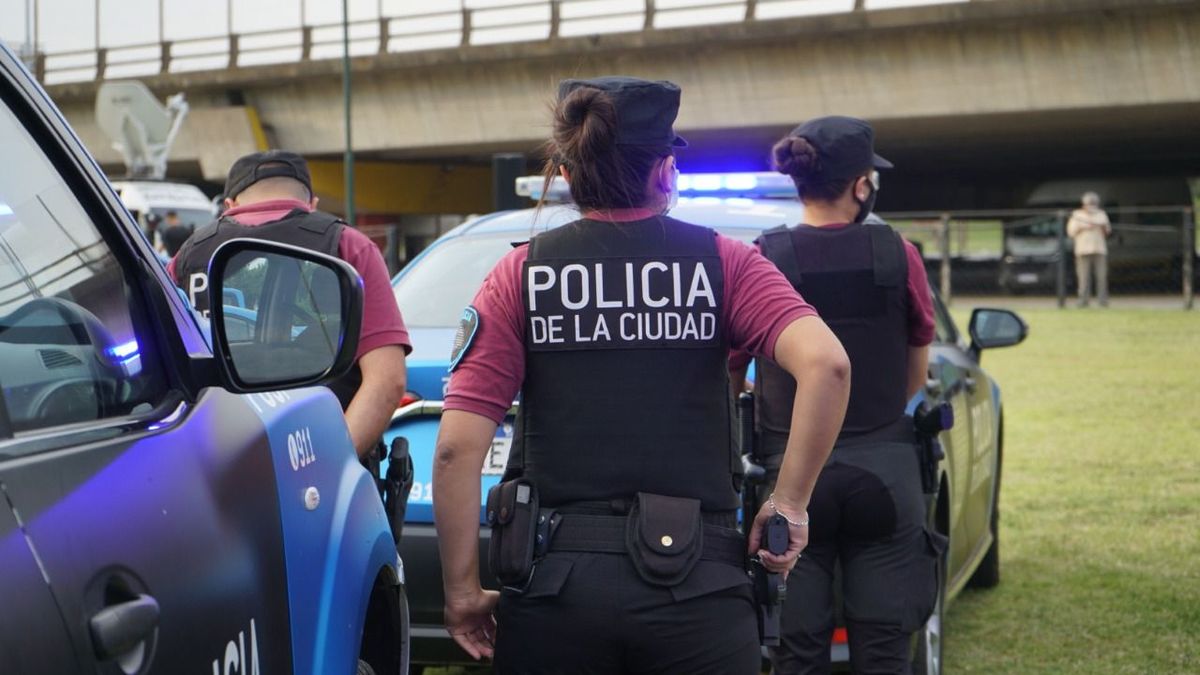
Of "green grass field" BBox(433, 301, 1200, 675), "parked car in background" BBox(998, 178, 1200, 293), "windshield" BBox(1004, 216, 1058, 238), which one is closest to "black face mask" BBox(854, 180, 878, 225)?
"green grass field" BBox(433, 301, 1200, 675)

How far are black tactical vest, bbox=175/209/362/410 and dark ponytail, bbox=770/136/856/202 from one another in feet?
3.78

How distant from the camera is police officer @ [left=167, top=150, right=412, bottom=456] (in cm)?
385

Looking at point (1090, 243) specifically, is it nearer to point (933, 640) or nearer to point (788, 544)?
point (933, 640)

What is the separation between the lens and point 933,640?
4.88 m

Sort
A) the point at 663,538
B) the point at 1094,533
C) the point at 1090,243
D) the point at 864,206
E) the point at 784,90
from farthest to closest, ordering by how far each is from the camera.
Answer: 1. the point at 784,90
2. the point at 1090,243
3. the point at 1094,533
4. the point at 864,206
5. the point at 663,538

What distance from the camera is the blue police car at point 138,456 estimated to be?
5.34 ft

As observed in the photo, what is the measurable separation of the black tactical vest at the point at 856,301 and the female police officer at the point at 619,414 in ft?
3.95

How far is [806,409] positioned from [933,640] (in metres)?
2.30

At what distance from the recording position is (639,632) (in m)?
2.70

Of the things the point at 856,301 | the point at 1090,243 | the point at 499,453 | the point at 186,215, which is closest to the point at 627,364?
the point at 856,301

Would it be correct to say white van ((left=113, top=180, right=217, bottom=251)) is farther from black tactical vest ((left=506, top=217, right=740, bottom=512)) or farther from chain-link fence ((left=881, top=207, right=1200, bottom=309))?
black tactical vest ((left=506, top=217, right=740, bottom=512))

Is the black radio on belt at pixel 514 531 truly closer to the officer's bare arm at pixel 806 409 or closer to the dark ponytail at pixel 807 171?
the officer's bare arm at pixel 806 409

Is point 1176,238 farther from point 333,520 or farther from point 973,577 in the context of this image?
point 333,520

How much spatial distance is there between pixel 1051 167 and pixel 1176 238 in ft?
51.3
